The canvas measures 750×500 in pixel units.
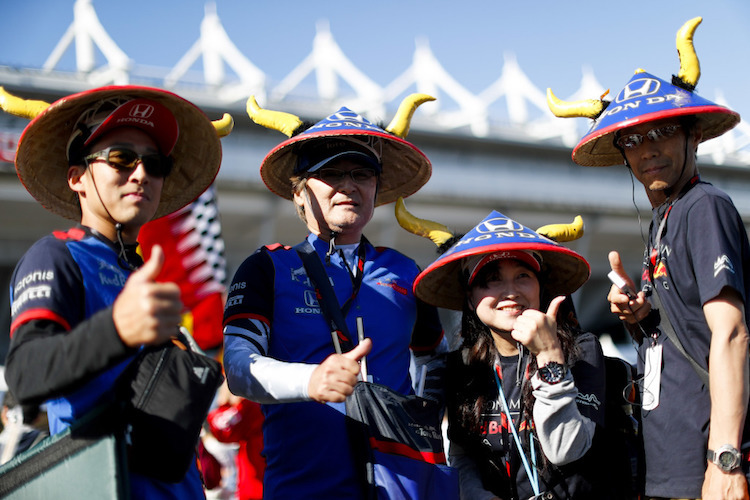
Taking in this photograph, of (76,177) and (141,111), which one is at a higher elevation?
(141,111)

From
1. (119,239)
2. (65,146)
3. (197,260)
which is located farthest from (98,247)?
(197,260)

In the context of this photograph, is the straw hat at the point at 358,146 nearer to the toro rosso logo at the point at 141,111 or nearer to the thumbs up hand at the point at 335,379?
the toro rosso logo at the point at 141,111

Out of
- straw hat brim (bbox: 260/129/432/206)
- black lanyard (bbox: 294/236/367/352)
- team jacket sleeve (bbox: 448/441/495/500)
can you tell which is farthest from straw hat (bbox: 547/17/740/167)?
team jacket sleeve (bbox: 448/441/495/500)

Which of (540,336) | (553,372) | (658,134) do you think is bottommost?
(553,372)

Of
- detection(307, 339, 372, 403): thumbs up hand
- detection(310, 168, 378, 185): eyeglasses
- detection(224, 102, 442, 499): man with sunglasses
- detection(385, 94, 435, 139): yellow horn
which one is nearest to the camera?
detection(307, 339, 372, 403): thumbs up hand

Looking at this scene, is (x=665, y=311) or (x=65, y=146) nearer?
(x=65, y=146)

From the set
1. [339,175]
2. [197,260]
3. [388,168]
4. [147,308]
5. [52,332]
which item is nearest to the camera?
[147,308]

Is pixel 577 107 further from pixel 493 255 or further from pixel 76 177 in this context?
pixel 76 177

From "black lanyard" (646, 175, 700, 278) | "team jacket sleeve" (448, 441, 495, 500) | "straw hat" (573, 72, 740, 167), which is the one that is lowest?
"team jacket sleeve" (448, 441, 495, 500)

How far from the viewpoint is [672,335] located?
2910 mm

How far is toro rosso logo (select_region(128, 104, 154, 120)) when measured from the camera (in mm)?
2562

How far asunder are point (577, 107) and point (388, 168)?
93 cm

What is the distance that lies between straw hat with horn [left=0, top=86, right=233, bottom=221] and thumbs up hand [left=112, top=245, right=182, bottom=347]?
874 mm

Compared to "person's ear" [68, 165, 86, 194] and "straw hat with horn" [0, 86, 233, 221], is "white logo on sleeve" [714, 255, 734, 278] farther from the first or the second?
"person's ear" [68, 165, 86, 194]
